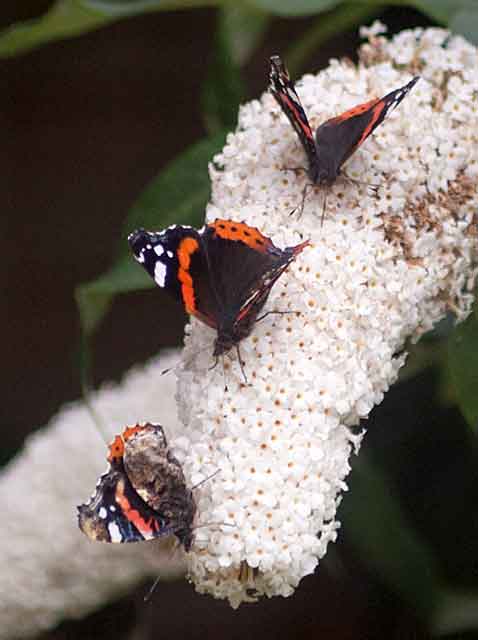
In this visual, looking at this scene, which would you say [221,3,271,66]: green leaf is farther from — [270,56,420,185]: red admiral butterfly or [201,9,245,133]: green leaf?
[270,56,420,185]: red admiral butterfly

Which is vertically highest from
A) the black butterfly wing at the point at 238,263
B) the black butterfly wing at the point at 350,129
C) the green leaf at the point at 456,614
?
the black butterfly wing at the point at 350,129

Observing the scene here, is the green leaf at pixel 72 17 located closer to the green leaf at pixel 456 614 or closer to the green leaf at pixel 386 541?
the green leaf at pixel 386 541

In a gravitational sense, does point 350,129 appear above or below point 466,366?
above

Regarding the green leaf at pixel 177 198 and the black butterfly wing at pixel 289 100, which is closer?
the black butterfly wing at pixel 289 100

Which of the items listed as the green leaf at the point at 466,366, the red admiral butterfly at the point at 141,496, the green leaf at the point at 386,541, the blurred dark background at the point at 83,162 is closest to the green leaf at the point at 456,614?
the green leaf at the point at 386,541

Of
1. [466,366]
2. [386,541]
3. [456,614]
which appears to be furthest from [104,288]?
[456,614]

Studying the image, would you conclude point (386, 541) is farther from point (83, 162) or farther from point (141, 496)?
point (83, 162)

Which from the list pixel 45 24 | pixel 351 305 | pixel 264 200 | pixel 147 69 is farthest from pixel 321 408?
pixel 147 69
